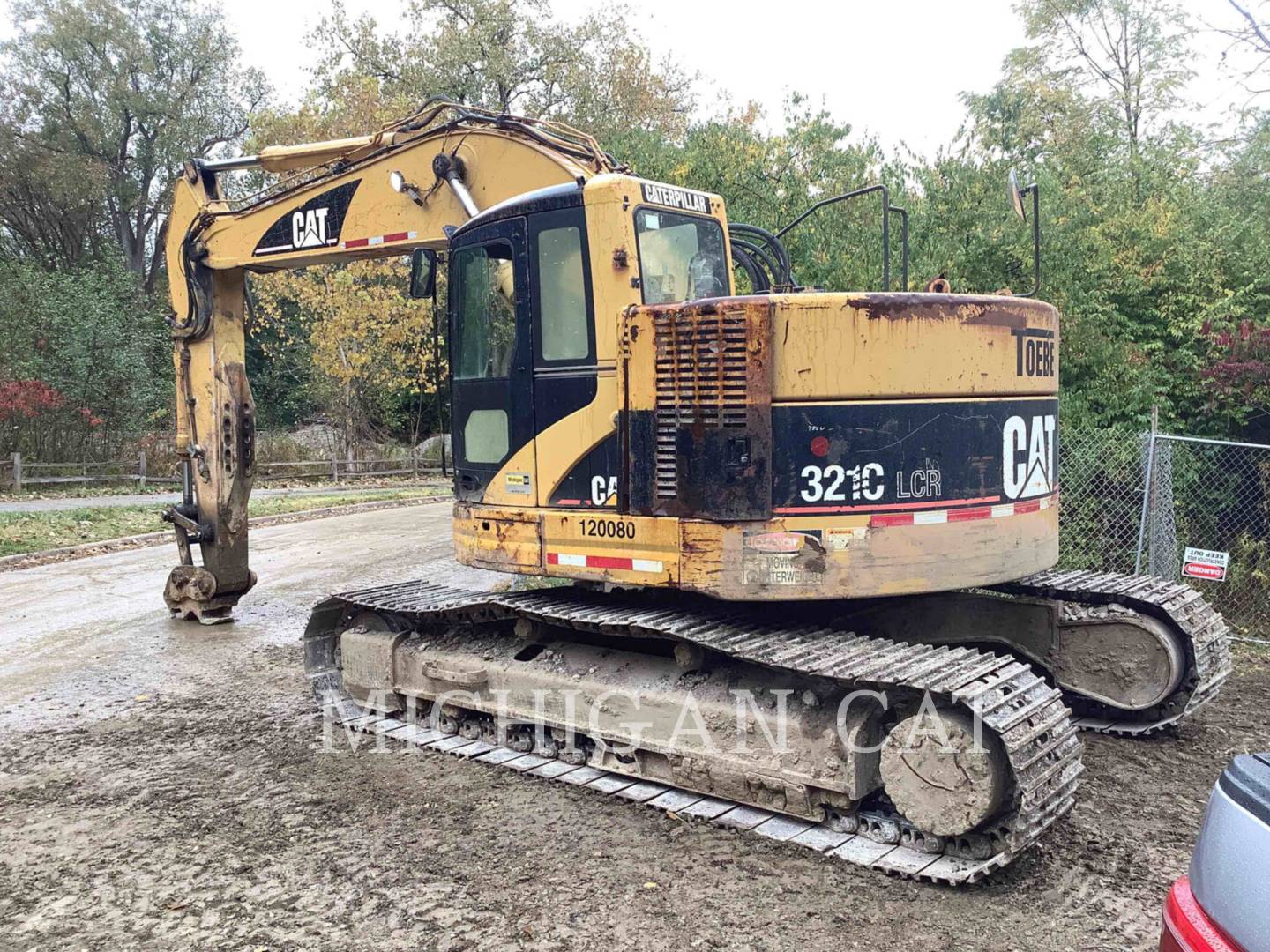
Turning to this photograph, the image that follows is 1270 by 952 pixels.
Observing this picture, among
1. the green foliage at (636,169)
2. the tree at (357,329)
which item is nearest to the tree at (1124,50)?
the green foliage at (636,169)

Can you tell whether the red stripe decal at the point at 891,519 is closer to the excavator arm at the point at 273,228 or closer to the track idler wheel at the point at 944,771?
the track idler wheel at the point at 944,771

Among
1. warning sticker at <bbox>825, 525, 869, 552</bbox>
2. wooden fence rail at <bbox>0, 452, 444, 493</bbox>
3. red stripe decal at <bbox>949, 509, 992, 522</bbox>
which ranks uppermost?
red stripe decal at <bbox>949, 509, 992, 522</bbox>

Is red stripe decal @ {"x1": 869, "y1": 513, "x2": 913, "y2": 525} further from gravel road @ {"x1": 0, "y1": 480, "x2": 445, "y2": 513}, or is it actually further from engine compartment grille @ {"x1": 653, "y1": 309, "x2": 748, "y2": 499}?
gravel road @ {"x1": 0, "y1": 480, "x2": 445, "y2": 513}

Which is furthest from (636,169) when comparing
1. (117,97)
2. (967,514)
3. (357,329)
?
(117,97)

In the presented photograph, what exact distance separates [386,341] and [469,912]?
25.2 meters

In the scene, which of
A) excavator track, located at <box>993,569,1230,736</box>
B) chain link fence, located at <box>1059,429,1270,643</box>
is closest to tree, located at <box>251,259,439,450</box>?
chain link fence, located at <box>1059,429,1270,643</box>

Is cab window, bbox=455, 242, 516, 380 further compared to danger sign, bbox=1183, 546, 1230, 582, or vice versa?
danger sign, bbox=1183, 546, 1230, 582

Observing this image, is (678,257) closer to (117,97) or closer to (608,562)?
(608,562)

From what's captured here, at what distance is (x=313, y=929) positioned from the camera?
3.93 meters

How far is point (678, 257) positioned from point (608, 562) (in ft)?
5.57

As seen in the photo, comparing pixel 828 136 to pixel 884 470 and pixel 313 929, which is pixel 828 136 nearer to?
pixel 884 470

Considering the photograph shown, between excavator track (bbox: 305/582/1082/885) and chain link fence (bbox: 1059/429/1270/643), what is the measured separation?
175 inches

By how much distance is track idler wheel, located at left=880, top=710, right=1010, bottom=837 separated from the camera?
13.8 ft

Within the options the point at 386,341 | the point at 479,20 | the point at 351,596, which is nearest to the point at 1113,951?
A: the point at 351,596
